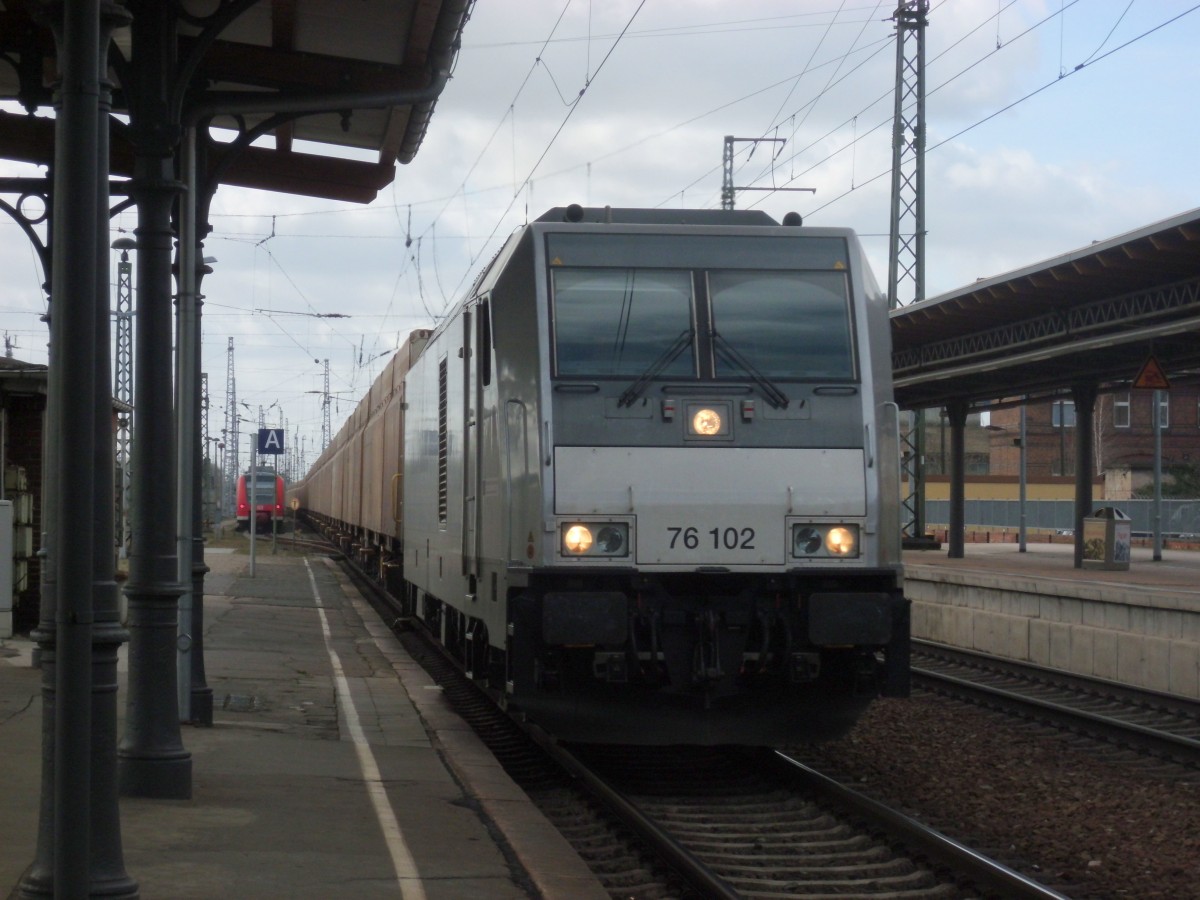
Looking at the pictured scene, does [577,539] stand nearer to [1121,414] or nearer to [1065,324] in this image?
[1065,324]

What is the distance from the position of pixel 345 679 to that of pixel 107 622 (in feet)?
28.0

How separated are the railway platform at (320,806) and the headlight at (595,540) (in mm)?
1352

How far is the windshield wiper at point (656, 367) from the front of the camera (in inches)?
337

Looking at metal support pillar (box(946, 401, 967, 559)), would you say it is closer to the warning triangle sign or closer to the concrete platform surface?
the concrete platform surface

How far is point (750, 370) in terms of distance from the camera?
28.8ft

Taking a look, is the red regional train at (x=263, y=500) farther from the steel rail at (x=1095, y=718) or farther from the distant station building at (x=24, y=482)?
the steel rail at (x=1095, y=718)

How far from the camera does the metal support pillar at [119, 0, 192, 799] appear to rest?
278 inches

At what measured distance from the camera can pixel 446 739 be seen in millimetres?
10008

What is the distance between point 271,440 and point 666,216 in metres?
18.9

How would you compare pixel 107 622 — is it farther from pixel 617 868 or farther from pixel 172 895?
pixel 617 868

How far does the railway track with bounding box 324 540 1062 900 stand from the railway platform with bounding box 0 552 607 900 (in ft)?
1.18

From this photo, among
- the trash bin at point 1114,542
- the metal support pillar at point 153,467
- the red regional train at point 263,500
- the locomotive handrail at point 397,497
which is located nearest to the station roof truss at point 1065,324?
the trash bin at point 1114,542

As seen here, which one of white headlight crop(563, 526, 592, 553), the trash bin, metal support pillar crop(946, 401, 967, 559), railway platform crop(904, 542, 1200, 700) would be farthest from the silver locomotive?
metal support pillar crop(946, 401, 967, 559)

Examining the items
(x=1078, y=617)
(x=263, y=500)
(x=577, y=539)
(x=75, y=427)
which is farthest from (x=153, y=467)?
(x=263, y=500)
